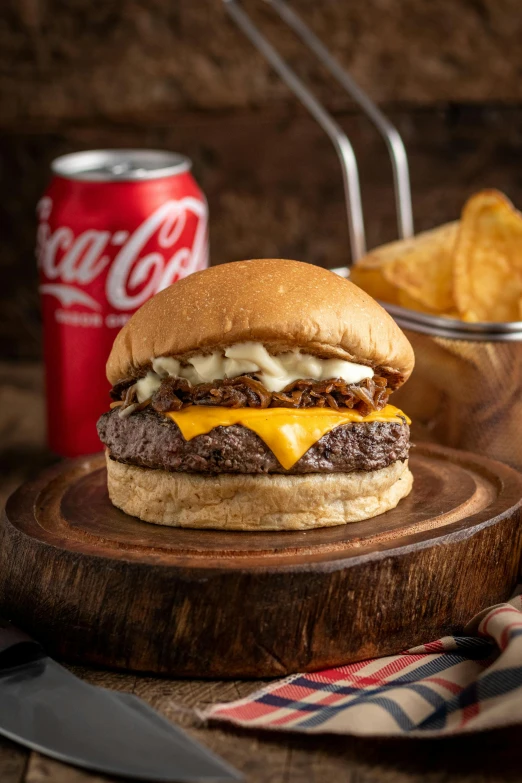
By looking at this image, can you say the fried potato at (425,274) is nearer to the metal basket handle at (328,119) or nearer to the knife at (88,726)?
the metal basket handle at (328,119)

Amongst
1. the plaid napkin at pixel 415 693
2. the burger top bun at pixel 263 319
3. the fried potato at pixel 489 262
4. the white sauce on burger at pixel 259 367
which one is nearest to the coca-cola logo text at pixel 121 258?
the fried potato at pixel 489 262

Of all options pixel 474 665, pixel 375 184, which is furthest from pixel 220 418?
pixel 375 184

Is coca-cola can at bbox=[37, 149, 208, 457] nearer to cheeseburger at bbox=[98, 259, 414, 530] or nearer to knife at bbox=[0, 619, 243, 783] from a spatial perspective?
cheeseburger at bbox=[98, 259, 414, 530]

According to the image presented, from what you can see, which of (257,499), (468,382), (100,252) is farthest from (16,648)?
(100,252)

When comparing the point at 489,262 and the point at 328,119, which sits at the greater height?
the point at 328,119

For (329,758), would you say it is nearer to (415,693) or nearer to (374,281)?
(415,693)

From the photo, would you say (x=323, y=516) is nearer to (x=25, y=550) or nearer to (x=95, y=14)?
(x=25, y=550)
